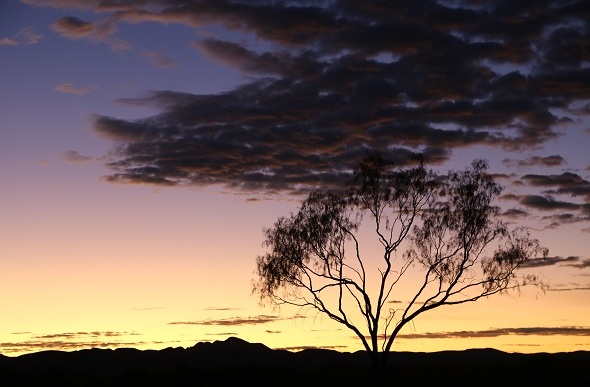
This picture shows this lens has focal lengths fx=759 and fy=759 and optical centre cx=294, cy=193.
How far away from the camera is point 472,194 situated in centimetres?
5372

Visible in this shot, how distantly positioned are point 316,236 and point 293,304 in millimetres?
A: 5218

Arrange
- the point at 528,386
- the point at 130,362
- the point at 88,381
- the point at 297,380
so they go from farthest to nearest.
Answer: the point at 130,362 < the point at 88,381 < the point at 297,380 < the point at 528,386

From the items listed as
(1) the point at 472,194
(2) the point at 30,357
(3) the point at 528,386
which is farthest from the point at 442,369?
(2) the point at 30,357

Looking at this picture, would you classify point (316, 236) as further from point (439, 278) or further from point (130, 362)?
point (130, 362)

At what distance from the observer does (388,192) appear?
5469 centimetres

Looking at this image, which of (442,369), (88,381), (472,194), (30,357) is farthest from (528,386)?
(30,357)

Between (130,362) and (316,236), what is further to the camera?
(130,362)

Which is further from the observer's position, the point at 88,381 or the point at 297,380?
the point at 88,381

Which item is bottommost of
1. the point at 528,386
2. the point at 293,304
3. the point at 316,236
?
the point at 528,386

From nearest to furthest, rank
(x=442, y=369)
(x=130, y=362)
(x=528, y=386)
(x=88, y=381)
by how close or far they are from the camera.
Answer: (x=528, y=386) → (x=442, y=369) → (x=88, y=381) → (x=130, y=362)

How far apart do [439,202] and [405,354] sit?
473 feet

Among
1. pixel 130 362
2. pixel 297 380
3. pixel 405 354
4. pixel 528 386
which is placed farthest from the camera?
pixel 405 354

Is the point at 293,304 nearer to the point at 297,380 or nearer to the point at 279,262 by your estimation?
the point at 279,262

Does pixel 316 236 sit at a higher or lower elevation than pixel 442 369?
higher
